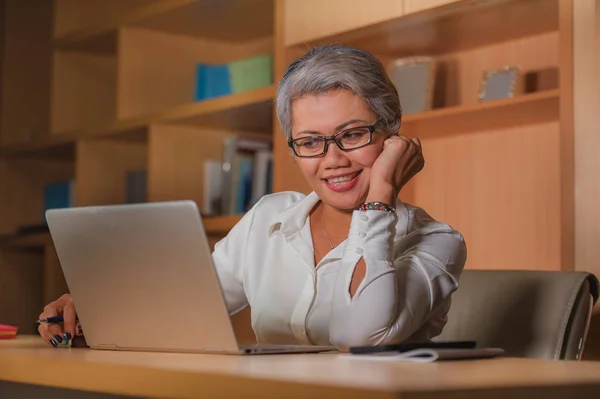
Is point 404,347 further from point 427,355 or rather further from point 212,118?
point 212,118

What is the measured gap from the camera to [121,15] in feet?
13.5

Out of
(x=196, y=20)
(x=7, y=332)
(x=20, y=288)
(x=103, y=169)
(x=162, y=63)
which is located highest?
(x=196, y=20)

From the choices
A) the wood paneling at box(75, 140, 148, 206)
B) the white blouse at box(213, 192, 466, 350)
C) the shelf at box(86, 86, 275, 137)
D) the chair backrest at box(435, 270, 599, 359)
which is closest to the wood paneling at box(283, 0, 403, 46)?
the shelf at box(86, 86, 275, 137)

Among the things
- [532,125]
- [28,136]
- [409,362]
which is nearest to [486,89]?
[532,125]

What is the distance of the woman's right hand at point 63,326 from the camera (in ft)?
5.54

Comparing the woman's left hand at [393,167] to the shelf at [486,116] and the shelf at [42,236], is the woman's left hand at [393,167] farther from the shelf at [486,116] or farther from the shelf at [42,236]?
the shelf at [42,236]

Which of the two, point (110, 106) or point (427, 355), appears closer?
point (427, 355)

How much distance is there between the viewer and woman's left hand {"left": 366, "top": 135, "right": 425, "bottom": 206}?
71.0 inches

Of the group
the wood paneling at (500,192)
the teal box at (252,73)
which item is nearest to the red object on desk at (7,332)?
the wood paneling at (500,192)

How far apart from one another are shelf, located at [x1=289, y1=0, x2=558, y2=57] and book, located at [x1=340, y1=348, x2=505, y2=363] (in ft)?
5.38

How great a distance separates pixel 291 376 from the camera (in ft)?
3.48

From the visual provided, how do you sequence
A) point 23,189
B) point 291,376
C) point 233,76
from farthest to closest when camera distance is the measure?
point 23,189
point 233,76
point 291,376

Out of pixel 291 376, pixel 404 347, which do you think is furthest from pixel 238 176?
pixel 291 376

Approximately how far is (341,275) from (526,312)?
1.50 ft
